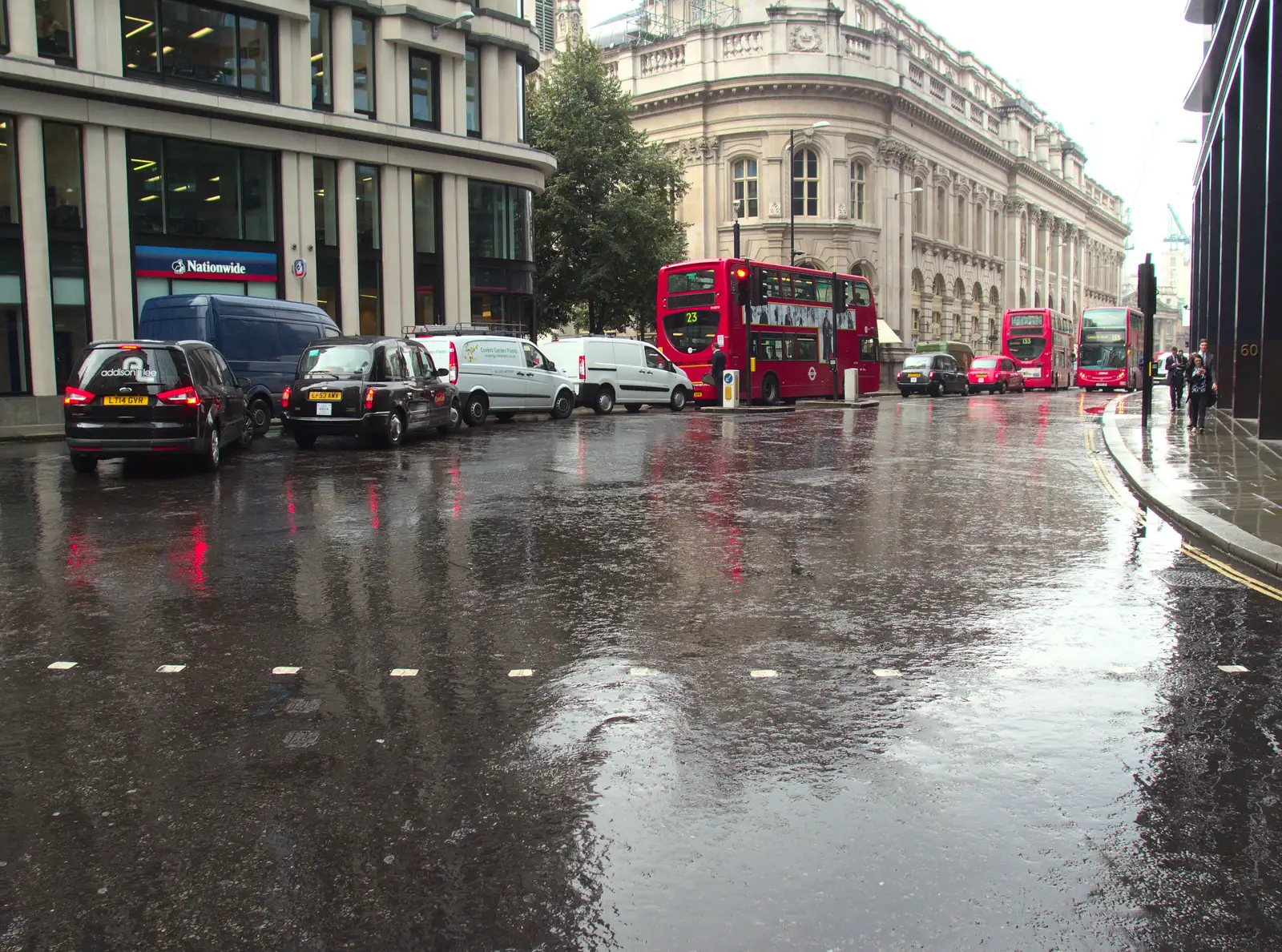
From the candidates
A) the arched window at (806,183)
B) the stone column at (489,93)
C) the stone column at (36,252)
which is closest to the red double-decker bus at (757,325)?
the stone column at (489,93)

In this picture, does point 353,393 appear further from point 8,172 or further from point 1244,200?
point 1244,200

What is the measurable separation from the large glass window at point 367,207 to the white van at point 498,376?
7.20 m

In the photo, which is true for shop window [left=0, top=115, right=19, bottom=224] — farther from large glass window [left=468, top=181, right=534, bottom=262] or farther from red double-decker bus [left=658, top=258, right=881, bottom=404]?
red double-decker bus [left=658, top=258, right=881, bottom=404]

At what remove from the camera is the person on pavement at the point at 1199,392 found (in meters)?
19.7

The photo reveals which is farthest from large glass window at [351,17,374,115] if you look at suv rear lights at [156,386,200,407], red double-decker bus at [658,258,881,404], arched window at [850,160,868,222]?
arched window at [850,160,868,222]

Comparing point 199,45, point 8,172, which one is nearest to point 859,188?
point 199,45

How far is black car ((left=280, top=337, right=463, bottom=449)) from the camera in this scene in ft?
57.1

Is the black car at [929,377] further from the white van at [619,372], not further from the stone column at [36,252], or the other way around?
the stone column at [36,252]

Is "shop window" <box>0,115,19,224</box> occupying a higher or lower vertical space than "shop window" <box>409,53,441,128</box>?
lower

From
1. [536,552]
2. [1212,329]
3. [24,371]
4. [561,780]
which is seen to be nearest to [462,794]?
[561,780]

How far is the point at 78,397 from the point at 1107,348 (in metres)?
48.8

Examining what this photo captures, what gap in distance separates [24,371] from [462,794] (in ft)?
81.8

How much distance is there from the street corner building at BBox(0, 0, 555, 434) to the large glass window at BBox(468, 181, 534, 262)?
0.18 feet

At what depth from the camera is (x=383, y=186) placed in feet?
103
